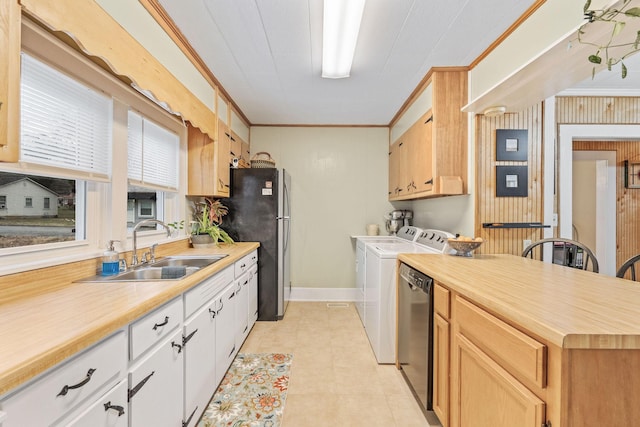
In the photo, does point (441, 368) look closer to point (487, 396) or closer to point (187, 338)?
point (487, 396)

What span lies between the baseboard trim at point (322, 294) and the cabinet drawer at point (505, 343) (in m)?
2.82

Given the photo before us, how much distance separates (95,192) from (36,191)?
31cm

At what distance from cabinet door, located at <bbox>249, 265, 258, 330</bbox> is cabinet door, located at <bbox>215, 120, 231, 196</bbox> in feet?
2.88

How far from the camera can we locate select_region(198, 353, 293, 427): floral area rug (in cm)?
177

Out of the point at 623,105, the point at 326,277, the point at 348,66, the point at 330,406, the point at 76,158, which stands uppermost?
the point at 348,66

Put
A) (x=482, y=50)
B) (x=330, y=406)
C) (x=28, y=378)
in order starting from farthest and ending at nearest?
(x=482, y=50) → (x=330, y=406) → (x=28, y=378)

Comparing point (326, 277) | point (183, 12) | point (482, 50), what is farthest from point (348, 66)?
point (326, 277)

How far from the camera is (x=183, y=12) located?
71.8 inches

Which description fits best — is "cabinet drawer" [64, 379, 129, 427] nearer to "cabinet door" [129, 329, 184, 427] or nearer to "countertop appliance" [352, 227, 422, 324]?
"cabinet door" [129, 329, 184, 427]

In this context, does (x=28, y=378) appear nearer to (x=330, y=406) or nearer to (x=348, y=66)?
(x=330, y=406)

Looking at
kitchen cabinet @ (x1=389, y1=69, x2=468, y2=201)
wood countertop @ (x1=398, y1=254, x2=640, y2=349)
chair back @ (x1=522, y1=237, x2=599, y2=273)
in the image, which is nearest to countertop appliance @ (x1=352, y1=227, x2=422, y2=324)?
kitchen cabinet @ (x1=389, y1=69, x2=468, y2=201)

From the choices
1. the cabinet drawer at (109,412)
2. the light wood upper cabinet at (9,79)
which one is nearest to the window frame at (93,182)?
the light wood upper cabinet at (9,79)

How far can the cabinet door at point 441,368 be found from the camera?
60.6 inches

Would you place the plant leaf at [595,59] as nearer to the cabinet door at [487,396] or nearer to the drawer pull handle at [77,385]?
the cabinet door at [487,396]
